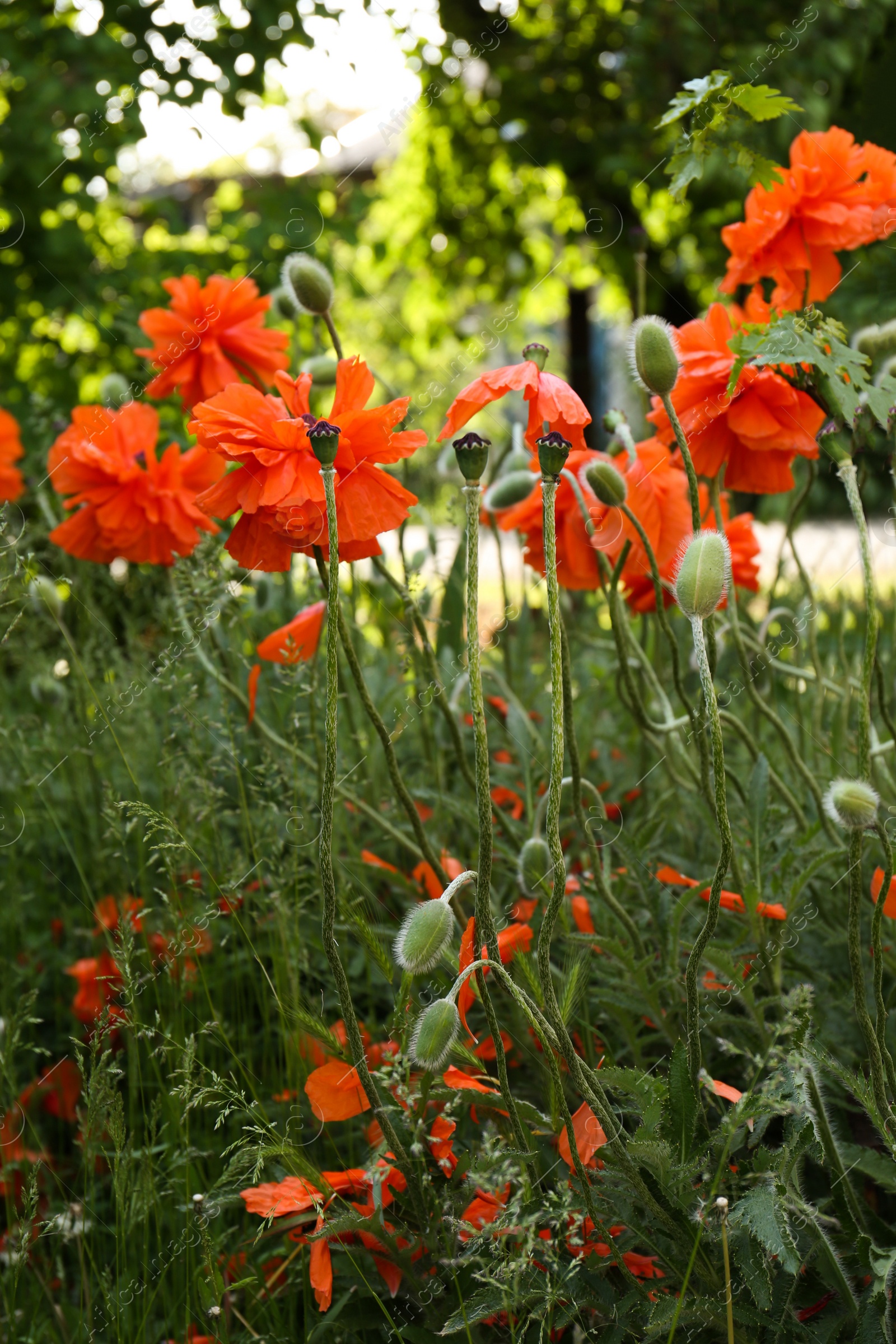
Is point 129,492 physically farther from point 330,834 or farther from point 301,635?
point 330,834

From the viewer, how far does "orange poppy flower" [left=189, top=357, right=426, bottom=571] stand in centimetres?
83

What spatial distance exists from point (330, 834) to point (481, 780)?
0.10 m

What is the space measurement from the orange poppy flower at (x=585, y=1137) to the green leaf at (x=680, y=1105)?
0.18 ft

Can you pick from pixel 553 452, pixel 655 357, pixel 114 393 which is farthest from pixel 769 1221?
pixel 114 393

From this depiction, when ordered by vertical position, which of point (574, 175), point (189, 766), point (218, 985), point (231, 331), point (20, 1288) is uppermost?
point (574, 175)

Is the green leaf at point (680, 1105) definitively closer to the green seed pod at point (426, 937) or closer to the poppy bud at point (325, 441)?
the green seed pod at point (426, 937)

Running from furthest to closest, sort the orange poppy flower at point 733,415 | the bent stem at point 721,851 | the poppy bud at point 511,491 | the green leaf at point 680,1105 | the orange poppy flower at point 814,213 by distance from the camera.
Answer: the poppy bud at point 511,491 < the orange poppy flower at point 814,213 < the orange poppy flower at point 733,415 < the green leaf at point 680,1105 < the bent stem at point 721,851

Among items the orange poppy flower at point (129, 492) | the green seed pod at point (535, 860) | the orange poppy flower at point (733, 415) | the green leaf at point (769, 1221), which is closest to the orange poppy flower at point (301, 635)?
the orange poppy flower at point (129, 492)

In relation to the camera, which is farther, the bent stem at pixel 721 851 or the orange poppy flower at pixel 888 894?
the orange poppy flower at pixel 888 894

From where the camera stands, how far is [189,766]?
4.33 ft

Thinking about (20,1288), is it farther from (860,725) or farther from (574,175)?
(574,175)

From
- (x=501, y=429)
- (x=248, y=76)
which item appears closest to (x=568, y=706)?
(x=248, y=76)

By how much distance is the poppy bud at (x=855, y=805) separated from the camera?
2.42 ft

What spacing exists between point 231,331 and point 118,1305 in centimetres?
107
